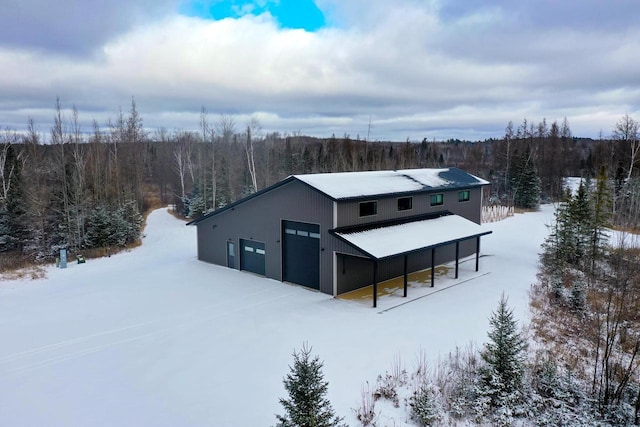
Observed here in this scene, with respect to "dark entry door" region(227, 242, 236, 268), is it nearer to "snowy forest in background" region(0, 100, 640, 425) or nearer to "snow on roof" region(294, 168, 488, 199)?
"snow on roof" region(294, 168, 488, 199)

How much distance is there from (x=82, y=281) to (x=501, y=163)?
50898 millimetres

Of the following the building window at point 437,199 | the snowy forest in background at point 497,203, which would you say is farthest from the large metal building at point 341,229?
the snowy forest in background at point 497,203

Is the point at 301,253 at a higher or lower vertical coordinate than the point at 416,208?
lower

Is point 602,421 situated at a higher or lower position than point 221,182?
lower

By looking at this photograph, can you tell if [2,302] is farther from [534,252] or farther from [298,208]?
[534,252]

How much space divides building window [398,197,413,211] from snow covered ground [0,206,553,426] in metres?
3.44

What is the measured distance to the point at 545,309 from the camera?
14.4 meters

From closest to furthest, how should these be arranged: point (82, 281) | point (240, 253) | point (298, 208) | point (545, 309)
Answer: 1. point (545, 309)
2. point (298, 208)
3. point (82, 281)
4. point (240, 253)

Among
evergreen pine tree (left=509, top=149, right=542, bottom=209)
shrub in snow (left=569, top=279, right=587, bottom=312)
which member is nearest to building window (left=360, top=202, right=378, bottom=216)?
shrub in snow (left=569, top=279, right=587, bottom=312)

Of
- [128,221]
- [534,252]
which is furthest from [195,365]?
[128,221]

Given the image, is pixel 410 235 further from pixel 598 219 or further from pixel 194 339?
pixel 598 219

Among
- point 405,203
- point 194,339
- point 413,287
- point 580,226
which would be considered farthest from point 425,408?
point 580,226

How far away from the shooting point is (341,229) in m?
15.7

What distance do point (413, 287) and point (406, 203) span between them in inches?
155
